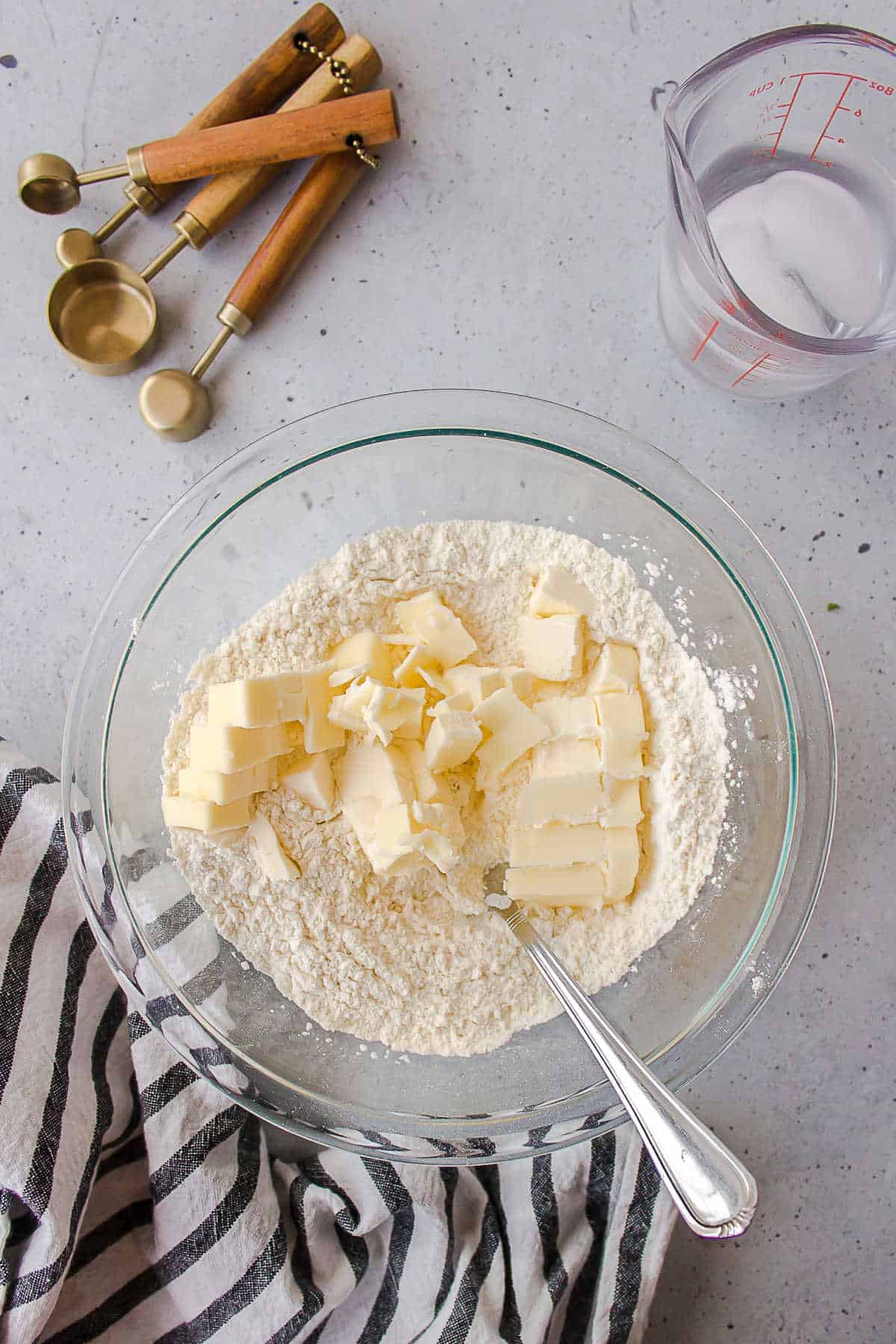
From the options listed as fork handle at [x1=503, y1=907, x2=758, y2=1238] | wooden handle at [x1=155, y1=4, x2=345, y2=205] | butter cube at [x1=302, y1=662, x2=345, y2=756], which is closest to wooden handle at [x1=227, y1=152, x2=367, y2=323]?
wooden handle at [x1=155, y1=4, x2=345, y2=205]

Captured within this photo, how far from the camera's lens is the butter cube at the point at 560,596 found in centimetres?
99

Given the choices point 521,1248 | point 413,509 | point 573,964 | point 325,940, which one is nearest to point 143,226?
point 413,509

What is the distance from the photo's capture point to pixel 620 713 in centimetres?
99

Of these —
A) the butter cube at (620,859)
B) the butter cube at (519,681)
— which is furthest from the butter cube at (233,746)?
the butter cube at (620,859)

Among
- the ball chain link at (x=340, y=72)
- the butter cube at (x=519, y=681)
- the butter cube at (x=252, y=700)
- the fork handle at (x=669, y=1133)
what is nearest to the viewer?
the fork handle at (x=669, y=1133)

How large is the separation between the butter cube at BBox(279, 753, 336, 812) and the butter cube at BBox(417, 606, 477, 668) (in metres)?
0.17

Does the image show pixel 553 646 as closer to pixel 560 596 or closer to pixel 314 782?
pixel 560 596

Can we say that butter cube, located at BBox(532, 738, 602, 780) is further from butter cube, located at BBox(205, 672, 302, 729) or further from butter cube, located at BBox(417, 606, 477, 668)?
butter cube, located at BBox(205, 672, 302, 729)

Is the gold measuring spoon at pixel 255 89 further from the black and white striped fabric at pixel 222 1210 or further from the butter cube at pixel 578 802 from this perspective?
the butter cube at pixel 578 802

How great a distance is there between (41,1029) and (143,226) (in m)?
1.01

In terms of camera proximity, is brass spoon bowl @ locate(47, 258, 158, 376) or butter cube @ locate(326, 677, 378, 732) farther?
brass spoon bowl @ locate(47, 258, 158, 376)

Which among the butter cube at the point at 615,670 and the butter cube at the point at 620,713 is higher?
the butter cube at the point at 615,670

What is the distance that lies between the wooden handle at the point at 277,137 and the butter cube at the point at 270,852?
0.78 m

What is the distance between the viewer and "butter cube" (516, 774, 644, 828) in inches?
38.2
